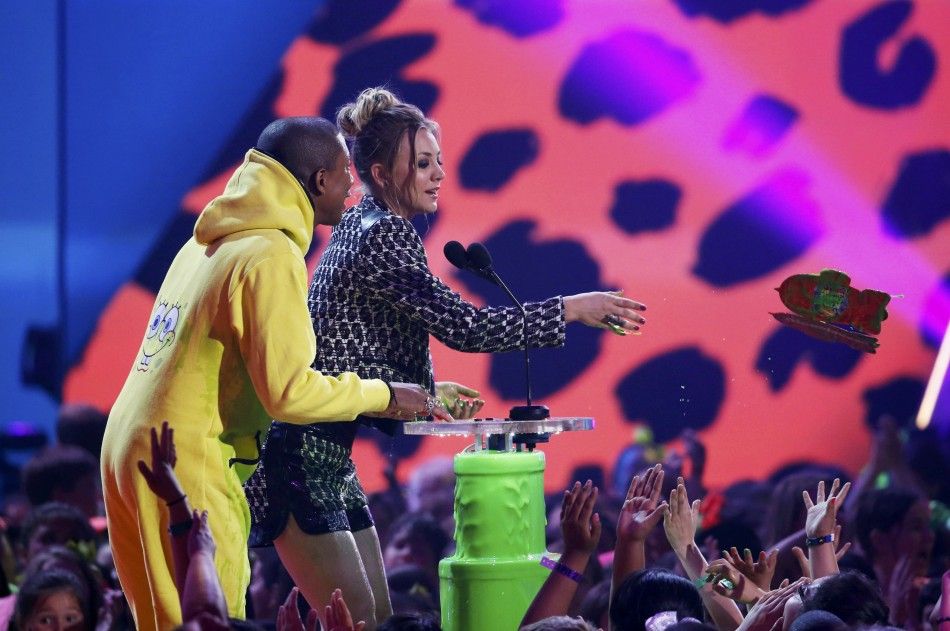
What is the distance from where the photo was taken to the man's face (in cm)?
298

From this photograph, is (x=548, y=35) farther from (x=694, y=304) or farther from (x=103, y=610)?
(x=103, y=610)

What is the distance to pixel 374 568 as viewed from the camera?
3209 mm

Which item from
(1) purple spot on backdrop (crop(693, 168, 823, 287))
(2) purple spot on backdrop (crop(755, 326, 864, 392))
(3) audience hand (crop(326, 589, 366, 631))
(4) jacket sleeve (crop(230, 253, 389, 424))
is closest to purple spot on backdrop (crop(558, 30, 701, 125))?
(1) purple spot on backdrop (crop(693, 168, 823, 287))

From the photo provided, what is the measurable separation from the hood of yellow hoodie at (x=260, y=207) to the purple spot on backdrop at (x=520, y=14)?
431 centimetres

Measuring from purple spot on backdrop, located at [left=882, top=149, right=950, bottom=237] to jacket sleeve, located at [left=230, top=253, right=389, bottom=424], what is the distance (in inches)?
194

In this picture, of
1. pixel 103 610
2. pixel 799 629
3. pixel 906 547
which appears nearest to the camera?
pixel 799 629

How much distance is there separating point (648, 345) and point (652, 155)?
98cm

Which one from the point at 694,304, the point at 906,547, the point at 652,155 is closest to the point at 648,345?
the point at 694,304

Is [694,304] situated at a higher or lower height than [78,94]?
lower

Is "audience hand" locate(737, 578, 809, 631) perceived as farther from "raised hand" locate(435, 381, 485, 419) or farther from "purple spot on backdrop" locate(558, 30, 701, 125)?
"purple spot on backdrop" locate(558, 30, 701, 125)

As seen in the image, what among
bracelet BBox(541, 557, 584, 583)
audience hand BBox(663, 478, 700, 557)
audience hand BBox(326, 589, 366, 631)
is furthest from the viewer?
audience hand BBox(663, 478, 700, 557)

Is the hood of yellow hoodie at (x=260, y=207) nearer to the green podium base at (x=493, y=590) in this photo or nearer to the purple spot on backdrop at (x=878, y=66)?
the green podium base at (x=493, y=590)

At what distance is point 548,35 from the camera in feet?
23.0

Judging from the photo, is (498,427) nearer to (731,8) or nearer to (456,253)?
(456,253)
